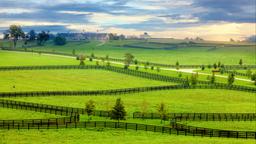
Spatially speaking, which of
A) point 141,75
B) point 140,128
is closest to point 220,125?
point 140,128

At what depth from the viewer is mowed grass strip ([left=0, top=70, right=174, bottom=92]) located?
101688mm

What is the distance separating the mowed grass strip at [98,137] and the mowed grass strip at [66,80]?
4040 cm

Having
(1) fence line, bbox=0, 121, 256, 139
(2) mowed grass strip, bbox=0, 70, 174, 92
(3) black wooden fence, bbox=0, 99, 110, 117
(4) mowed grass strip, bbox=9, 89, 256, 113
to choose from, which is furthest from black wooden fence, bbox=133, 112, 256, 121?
(2) mowed grass strip, bbox=0, 70, 174, 92

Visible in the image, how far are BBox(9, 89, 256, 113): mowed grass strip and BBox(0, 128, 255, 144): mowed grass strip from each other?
16.4 metres

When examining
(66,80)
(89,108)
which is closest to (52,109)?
(89,108)

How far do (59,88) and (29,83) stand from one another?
876 cm

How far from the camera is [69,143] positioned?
2007 inches

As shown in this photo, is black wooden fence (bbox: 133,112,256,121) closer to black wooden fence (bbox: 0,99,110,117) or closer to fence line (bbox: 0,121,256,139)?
black wooden fence (bbox: 0,99,110,117)

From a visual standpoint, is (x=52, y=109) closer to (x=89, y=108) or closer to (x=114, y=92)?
(x=89, y=108)

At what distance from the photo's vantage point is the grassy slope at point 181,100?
267 ft

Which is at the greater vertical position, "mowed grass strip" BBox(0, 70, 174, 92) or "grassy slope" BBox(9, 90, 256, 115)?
"mowed grass strip" BBox(0, 70, 174, 92)

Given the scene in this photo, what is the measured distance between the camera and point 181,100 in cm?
9106

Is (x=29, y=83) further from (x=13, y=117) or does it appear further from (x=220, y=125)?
(x=220, y=125)

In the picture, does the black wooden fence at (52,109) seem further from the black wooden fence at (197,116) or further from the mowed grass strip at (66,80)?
the mowed grass strip at (66,80)
